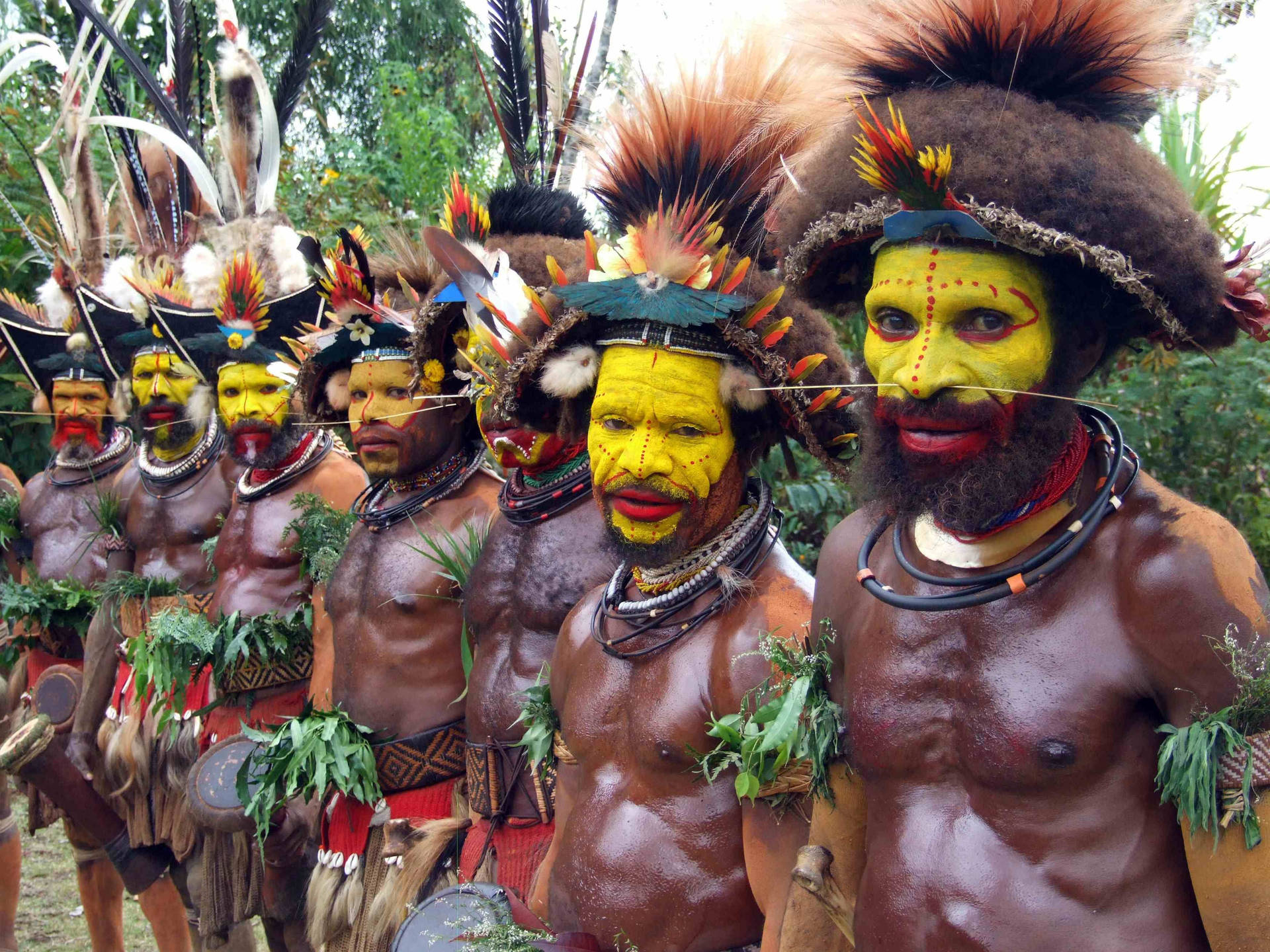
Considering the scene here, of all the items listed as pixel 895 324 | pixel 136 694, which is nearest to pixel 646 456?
pixel 895 324

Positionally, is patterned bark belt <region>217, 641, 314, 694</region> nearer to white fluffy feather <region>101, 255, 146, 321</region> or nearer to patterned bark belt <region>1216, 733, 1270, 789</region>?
white fluffy feather <region>101, 255, 146, 321</region>

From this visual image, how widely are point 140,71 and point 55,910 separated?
5.12m

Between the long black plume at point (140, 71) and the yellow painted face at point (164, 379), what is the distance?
1.26m

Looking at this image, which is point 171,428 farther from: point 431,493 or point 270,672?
point 431,493

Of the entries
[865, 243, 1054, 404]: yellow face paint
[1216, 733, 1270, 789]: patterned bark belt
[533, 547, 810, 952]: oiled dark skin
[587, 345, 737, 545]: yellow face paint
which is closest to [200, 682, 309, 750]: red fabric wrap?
[533, 547, 810, 952]: oiled dark skin

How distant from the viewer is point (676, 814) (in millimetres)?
2750

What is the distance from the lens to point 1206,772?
1.90m

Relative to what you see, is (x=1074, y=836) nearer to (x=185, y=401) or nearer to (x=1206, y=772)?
(x=1206, y=772)

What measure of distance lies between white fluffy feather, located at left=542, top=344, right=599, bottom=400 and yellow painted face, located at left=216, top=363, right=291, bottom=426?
2782 millimetres

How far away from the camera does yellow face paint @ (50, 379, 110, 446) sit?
7.66m

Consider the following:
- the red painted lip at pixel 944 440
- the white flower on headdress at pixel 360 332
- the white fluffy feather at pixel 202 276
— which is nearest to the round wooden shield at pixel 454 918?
the red painted lip at pixel 944 440

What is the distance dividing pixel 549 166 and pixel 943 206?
2640 mm

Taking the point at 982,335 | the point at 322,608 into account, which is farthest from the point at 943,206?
the point at 322,608

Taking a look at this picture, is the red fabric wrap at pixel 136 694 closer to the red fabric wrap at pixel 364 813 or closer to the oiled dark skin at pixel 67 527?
the oiled dark skin at pixel 67 527
